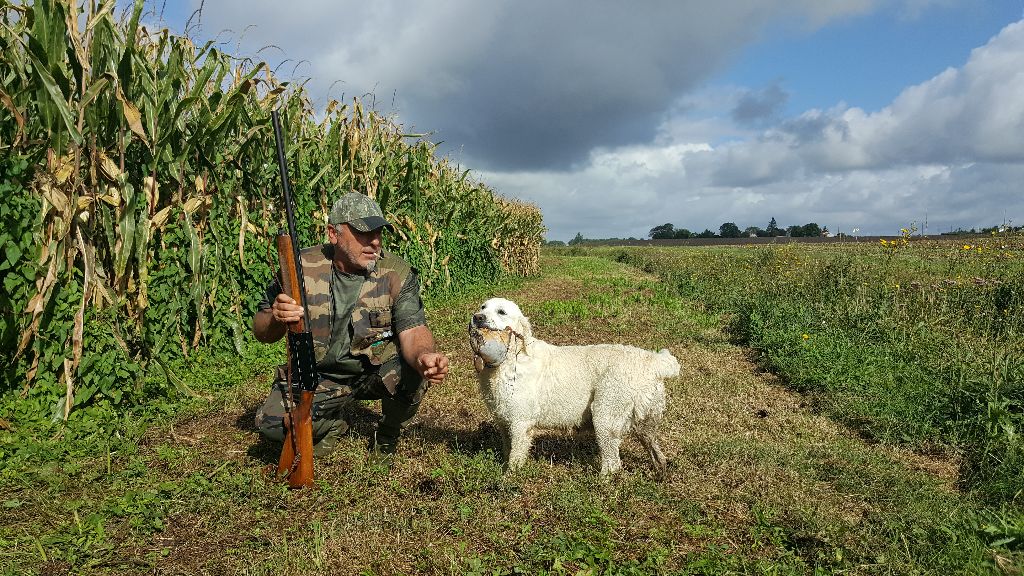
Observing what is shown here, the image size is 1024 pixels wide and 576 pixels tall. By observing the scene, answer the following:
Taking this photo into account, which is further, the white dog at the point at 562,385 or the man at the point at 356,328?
the man at the point at 356,328

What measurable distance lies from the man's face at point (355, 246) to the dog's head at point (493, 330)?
106 cm

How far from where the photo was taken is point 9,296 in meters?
4.82

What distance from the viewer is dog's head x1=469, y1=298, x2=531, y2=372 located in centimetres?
404

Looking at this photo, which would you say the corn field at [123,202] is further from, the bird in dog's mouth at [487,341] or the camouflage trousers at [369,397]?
the bird in dog's mouth at [487,341]

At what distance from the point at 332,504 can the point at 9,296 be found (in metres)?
3.44

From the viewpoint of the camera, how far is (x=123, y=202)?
550cm

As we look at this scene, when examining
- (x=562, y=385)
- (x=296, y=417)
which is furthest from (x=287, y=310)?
(x=562, y=385)

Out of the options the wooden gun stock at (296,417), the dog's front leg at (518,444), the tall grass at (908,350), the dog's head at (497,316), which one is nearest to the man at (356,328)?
the wooden gun stock at (296,417)

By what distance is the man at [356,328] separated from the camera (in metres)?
4.39

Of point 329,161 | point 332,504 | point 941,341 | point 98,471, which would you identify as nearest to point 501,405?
point 332,504

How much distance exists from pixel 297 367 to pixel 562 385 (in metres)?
1.91

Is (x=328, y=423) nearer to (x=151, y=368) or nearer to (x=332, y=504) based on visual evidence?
(x=332, y=504)

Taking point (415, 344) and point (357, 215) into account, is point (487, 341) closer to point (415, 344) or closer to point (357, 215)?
point (415, 344)

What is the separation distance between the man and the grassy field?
0.40 metres
